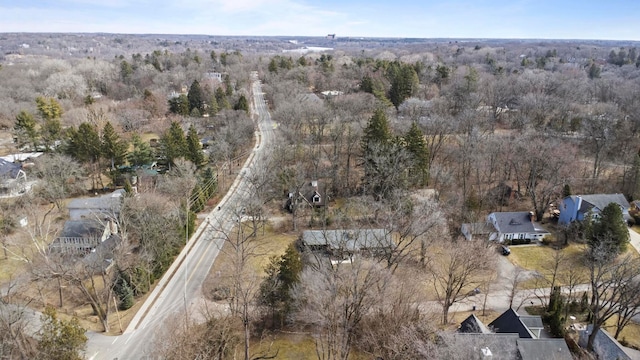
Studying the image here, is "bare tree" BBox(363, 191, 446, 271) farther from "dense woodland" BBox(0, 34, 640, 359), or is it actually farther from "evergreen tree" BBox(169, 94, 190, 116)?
"evergreen tree" BBox(169, 94, 190, 116)

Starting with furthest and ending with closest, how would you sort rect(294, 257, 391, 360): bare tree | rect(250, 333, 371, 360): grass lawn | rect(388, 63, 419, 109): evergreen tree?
rect(388, 63, 419, 109): evergreen tree → rect(250, 333, 371, 360): grass lawn → rect(294, 257, 391, 360): bare tree

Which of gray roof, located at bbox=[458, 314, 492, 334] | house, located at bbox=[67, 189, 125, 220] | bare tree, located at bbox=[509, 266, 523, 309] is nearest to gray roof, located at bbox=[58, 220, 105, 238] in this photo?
house, located at bbox=[67, 189, 125, 220]

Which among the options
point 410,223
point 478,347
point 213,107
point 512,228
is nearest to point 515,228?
point 512,228

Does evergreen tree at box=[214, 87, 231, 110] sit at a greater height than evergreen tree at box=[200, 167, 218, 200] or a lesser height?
greater

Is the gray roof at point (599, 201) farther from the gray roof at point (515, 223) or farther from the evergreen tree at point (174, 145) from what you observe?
the evergreen tree at point (174, 145)

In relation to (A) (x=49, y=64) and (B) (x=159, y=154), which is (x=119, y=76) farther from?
(B) (x=159, y=154)
